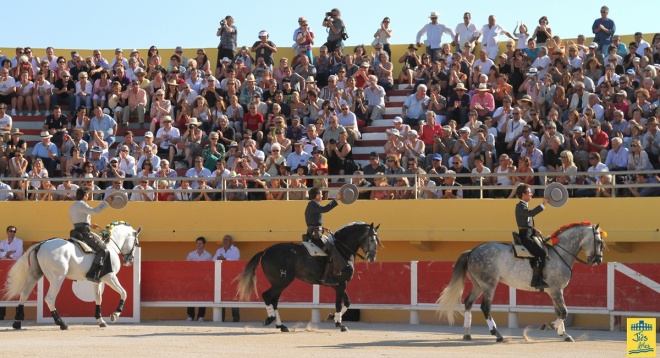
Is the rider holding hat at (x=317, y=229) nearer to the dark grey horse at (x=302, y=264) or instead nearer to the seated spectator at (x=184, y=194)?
the dark grey horse at (x=302, y=264)

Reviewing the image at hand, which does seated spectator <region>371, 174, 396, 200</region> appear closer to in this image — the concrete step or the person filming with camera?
the concrete step

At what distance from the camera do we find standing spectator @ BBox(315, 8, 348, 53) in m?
26.1

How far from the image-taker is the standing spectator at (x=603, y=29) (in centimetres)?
2378

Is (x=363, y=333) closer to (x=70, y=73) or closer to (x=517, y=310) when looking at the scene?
(x=517, y=310)

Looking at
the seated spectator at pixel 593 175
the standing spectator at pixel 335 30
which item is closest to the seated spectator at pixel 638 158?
the seated spectator at pixel 593 175

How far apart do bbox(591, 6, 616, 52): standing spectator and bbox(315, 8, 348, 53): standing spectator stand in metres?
5.11

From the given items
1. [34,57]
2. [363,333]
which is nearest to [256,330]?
[363,333]

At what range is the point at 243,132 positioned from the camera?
23.5 meters

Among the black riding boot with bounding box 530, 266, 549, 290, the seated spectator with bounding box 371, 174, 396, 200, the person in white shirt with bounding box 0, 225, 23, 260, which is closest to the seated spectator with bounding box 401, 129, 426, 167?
the seated spectator with bounding box 371, 174, 396, 200

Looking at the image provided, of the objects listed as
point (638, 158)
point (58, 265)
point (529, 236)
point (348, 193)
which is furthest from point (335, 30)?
point (529, 236)

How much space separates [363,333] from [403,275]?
2458mm

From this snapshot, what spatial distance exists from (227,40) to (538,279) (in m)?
12.1

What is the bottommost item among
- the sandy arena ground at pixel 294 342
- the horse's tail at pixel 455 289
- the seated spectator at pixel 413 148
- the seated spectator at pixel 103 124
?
the sandy arena ground at pixel 294 342

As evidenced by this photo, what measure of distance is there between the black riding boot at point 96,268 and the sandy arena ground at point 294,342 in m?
0.76
